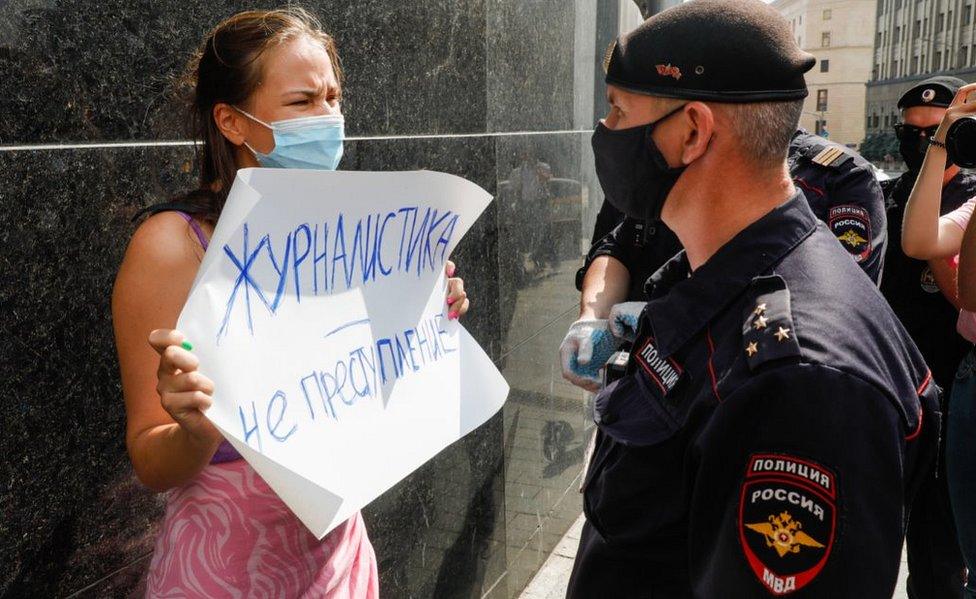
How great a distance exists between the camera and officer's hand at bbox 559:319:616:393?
205 centimetres

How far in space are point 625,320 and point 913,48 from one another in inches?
3294

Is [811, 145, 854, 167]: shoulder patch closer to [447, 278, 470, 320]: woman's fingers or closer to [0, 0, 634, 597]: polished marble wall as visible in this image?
[0, 0, 634, 597]: polished marble wall

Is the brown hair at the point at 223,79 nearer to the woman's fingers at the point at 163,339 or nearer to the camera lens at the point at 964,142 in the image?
the woman's fingers at the point at 163,339

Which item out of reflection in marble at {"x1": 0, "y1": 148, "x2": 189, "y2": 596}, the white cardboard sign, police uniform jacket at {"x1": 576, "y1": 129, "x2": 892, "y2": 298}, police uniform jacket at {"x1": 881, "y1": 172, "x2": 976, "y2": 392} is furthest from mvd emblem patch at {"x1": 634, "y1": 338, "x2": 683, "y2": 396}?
police uniform jacket at {"x1": 881, "y1": 172, "x2": 976, "y2": 392}

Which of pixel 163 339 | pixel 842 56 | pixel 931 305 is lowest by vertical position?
pixel 931 305

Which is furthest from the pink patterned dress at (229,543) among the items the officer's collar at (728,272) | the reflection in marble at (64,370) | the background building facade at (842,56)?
the background building facade at (842,56)

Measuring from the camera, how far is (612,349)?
210 cm

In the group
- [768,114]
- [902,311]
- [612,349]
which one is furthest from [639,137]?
[902,311]

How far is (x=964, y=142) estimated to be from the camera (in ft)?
8.82

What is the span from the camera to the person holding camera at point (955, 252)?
8.89 feet

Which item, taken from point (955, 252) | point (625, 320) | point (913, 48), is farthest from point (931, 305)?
point (913, 48)

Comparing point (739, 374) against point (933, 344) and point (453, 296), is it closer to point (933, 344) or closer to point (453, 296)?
point (453, 296)

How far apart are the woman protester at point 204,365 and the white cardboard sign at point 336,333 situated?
92 mm

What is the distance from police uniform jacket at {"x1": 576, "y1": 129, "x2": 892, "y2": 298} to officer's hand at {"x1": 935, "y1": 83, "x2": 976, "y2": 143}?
0.91 ft
